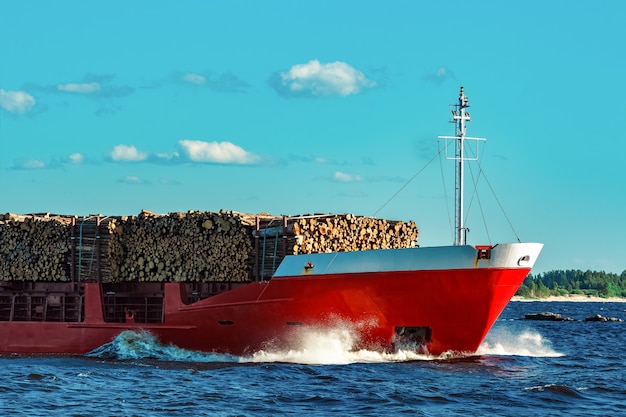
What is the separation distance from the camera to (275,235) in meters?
25.2

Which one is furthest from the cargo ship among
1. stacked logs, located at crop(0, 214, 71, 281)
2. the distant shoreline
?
the distant shoreline

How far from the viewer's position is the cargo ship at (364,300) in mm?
23016

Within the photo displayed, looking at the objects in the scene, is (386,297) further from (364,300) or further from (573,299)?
(573,299)

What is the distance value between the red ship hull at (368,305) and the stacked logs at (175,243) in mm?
1072

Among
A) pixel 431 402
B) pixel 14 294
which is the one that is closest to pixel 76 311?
pixel 14 294

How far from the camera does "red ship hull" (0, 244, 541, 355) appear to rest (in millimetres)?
23047

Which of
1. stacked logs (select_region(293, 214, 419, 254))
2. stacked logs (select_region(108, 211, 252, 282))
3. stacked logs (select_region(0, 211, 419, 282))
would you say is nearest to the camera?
stacked logs (select_region(293, 214, 419, 254))

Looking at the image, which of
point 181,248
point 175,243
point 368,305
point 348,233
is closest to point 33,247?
point 175,243

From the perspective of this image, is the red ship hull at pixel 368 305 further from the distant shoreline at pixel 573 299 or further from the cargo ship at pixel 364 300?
the distant shoreline at pixel 573 299

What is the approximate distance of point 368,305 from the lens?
77.6 feet

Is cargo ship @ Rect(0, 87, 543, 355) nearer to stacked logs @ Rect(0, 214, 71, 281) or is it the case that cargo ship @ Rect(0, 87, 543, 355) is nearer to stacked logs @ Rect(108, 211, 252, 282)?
stacked logs @ Rect(108, 211, 252, 282)

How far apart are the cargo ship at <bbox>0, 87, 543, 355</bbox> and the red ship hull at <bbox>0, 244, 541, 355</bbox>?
0.08 ft

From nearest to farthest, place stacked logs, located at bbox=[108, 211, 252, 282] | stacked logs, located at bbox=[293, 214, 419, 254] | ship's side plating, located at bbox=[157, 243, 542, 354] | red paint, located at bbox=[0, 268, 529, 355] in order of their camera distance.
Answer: ship's side plating, located at bbox=[157, 243, 542, 354] → red paint, located at bbox=[0, 268, 529, 355] → stacked logs, located at bbox=[293, 214, 419, 254] → stacked logs, located at bbox=[108, 211, 252, 282]

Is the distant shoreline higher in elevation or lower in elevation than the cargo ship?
higher
